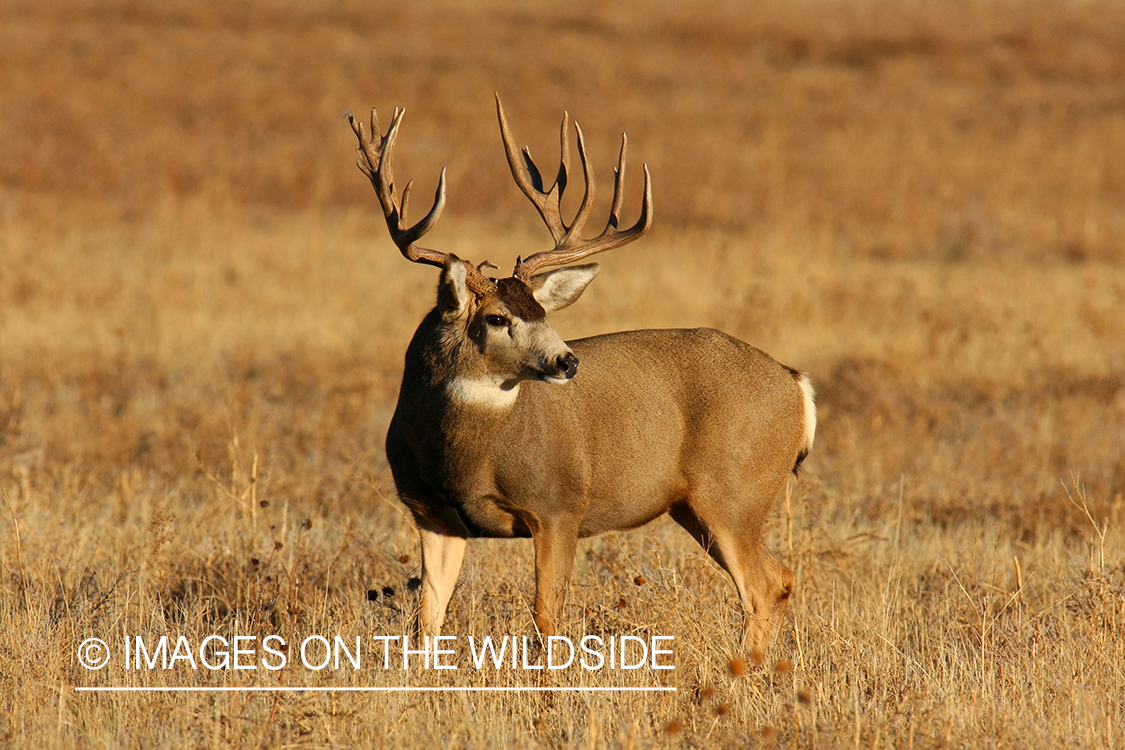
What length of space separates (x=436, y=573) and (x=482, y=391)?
79 centimetres

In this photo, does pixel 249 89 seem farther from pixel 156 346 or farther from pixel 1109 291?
pixel 1109 291

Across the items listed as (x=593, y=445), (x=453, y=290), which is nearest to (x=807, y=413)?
(x=593, y=445)

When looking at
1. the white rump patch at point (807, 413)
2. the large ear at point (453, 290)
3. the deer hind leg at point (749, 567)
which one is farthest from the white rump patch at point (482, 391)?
the white rump patch at point (807, 413)

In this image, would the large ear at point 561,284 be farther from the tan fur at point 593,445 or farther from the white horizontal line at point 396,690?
the white horizontal line at point 396,690

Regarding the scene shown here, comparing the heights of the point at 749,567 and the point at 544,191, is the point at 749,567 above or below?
below

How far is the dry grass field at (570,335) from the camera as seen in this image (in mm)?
4508

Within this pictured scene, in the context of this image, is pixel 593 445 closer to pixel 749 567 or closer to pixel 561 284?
pixel 561 284

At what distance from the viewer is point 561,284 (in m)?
5.32

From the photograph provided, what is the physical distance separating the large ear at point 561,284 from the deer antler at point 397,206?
9.3 inches

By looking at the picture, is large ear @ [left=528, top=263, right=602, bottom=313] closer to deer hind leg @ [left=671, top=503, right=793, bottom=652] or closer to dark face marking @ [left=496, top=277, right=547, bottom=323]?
dark face marking @ [left=496, top=277, right=547, bottom=323]

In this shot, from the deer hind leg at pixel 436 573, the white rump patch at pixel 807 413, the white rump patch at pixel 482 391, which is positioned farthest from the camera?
the white rump patch at pixel 807 413

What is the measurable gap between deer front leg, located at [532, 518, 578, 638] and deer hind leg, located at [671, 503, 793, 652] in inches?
29.7

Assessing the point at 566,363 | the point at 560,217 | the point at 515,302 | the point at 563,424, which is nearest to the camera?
the point at 566,363

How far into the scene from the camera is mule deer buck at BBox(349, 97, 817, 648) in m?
4.87
